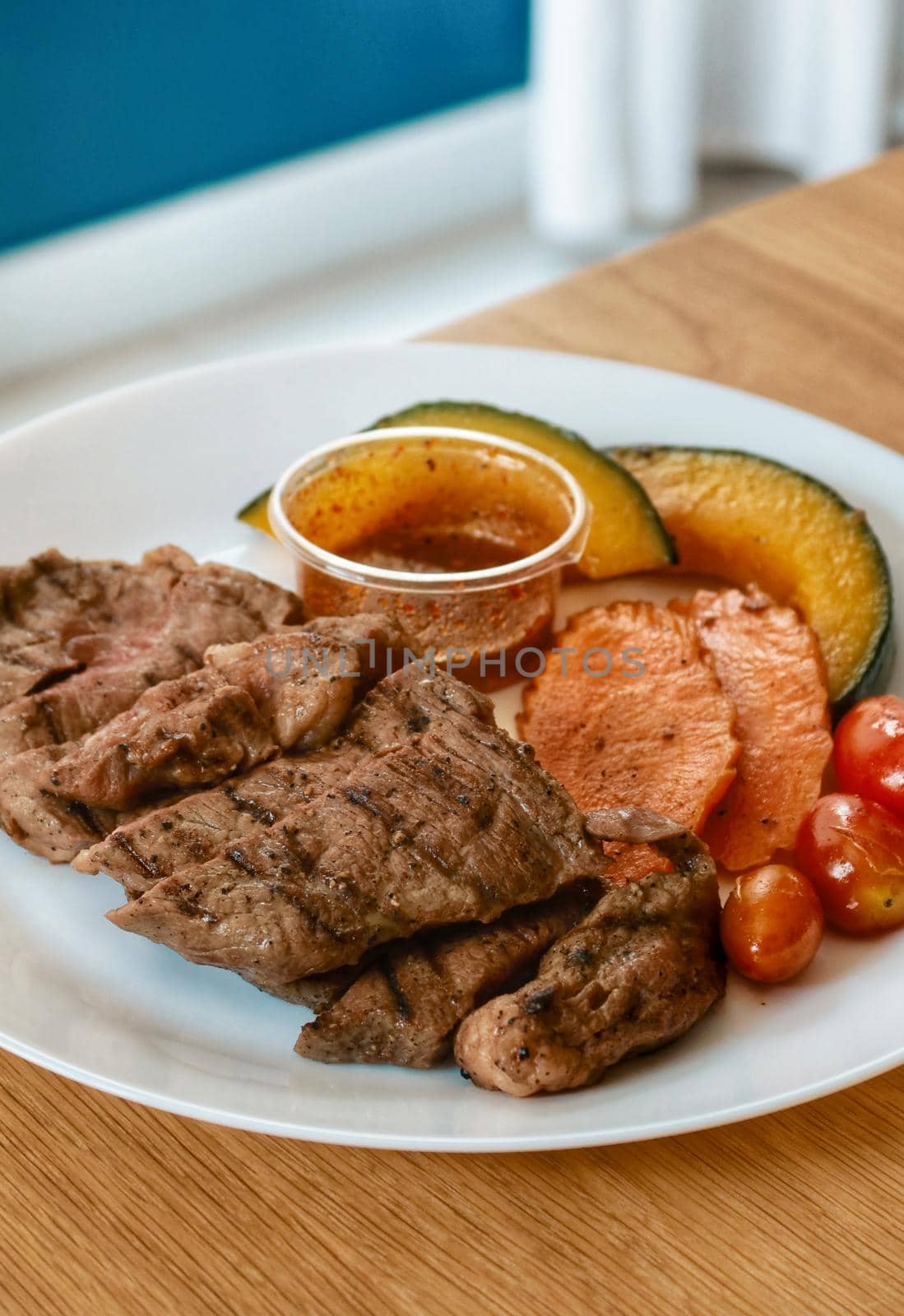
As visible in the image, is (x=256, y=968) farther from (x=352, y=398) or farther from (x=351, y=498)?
(x=352, y=398)

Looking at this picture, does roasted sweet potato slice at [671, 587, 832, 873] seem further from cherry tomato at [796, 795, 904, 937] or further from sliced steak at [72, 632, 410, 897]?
sliced steak at [72, 632, 410, 897]

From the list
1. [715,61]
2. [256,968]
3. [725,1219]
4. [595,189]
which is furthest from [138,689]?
[715,61]

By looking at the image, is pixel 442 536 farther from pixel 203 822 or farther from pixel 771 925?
pixel 771 925

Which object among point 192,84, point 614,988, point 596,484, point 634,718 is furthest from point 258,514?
point 192,84

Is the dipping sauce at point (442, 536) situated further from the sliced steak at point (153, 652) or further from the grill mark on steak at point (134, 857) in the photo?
the grill mark on steak at point (134, 857)

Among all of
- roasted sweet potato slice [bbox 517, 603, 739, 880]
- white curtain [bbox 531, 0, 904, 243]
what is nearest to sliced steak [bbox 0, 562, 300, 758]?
roasted sweet potato slice [bbox 517, 603, 739, 880]

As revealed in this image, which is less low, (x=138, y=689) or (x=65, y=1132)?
(x=138, y=689)
